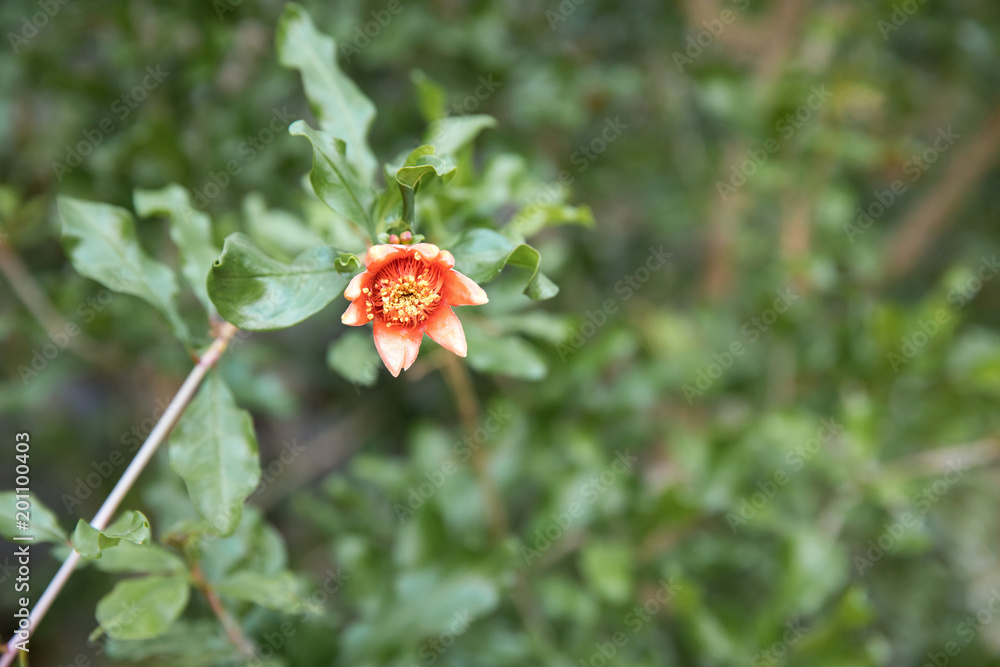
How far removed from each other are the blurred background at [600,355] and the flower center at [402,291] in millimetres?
277

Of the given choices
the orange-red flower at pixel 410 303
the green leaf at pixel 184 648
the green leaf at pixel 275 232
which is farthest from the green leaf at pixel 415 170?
the green leaf at pixel 184 648

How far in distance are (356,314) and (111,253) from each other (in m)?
0.34

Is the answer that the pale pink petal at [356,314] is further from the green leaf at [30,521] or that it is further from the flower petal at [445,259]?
the green leaf at [30,521]

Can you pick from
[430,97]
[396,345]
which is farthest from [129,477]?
[430,97]

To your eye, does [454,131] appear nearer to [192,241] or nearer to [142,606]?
[192,241]

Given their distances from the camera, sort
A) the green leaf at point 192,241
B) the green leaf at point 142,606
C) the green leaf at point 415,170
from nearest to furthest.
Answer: the green leaf at point 415,170, the green leaf at point 142,606, the green leaf at point 192,241

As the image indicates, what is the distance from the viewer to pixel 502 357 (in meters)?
Result: 0.92

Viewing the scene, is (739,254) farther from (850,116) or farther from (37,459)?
(37,459)

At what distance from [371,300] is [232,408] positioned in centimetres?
20

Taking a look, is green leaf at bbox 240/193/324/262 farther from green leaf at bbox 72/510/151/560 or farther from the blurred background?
green leaf at bbox 72/510/151/560

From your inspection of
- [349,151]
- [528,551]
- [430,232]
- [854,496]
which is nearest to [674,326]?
[854,496]

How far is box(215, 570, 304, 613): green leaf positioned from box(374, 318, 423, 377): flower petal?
29 cm

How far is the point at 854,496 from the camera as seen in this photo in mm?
1368

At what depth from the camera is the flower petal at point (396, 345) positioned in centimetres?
64
